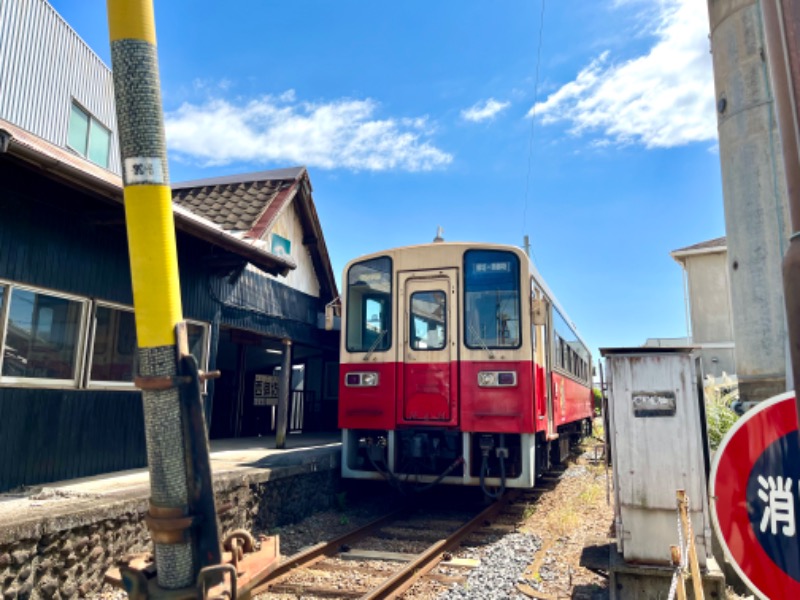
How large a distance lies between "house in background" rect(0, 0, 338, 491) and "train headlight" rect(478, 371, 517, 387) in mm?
3210

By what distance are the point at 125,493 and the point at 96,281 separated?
2.45 m

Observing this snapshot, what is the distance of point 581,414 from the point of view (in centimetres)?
1322

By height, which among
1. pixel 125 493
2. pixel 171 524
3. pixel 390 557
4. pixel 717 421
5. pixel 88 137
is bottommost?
pixel 390 557

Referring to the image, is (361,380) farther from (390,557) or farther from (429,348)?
(390,557)

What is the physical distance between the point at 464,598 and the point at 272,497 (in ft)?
9.05

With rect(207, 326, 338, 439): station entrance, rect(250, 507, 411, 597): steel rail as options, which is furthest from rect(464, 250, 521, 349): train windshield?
rect(207, 326, 338, 439): station entrance

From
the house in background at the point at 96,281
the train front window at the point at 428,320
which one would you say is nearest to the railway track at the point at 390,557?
the train front window at the point at 428,320

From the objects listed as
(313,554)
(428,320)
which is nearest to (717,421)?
(428,320)

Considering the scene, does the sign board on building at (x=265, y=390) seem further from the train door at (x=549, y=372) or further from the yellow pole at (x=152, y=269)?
the yellow pole at (x=152, y=269)

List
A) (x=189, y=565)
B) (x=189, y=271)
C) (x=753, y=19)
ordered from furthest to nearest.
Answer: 1. (x=189, y=271)
2. (x=753, y=19)
3. (x=189, y=565)

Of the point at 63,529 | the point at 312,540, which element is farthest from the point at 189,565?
the point at 312,540

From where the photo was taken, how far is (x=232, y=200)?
1197 centimetres

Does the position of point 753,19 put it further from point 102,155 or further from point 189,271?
point 102,155

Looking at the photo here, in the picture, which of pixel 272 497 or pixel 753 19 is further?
pixel 272 497
